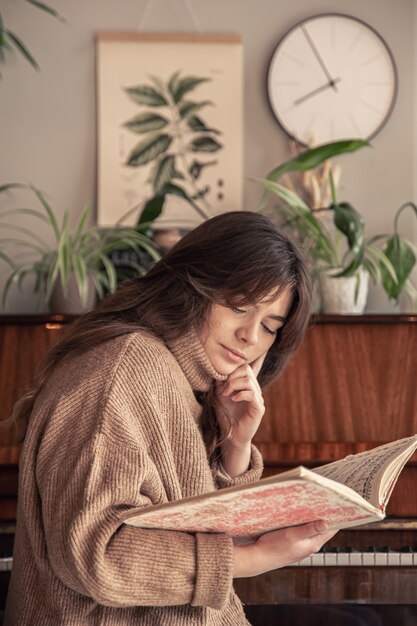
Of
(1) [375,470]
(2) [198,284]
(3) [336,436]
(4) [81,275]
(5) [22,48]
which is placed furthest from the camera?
(5) [22,48]

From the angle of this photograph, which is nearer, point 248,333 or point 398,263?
point 248,333

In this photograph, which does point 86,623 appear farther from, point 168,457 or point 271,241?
point 271,241

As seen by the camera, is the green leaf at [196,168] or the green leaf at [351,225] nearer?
the green leaf at [351,225]

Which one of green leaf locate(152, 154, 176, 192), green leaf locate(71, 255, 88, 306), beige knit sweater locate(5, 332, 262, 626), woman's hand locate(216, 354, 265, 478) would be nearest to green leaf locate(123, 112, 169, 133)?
green leaf locate(152, 154, 176, 192)

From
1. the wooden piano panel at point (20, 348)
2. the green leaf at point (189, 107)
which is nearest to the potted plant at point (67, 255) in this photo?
the wooden piano panel at point (20, 348)

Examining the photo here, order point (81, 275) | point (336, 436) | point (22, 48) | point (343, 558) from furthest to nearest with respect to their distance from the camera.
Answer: point (22, 48) < point (81, 275) < point (336, 436) < point (343, 558)

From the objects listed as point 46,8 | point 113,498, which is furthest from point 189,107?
point 113,498

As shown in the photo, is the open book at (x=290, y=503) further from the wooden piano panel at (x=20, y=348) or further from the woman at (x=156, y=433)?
the wooden piano panel at (x=20, y=348)

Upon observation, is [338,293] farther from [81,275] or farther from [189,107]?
[189,107]

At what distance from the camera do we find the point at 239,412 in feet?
5.28

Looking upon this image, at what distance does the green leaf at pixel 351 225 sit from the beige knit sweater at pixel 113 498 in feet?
4.10

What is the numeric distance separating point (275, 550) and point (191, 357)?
33 centimetres

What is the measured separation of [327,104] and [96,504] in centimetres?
227

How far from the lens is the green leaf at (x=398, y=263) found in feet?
8.80
